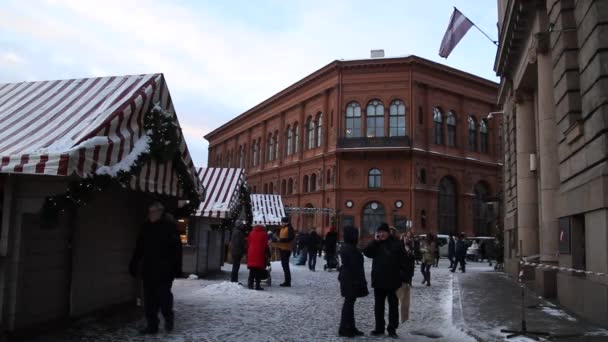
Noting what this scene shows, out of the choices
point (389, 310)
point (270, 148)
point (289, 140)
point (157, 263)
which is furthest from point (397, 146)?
point (157, 263)

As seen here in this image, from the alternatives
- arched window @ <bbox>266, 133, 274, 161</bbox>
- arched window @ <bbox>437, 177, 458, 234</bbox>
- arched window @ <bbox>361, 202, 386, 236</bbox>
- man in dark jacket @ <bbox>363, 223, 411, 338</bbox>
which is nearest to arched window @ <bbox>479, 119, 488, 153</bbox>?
arched window @ <bbox>437, 177, 458, 234</bbox>

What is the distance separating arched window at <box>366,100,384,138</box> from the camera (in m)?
49.9

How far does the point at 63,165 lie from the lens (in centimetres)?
670

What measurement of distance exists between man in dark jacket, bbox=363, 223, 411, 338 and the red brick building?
38.8 m

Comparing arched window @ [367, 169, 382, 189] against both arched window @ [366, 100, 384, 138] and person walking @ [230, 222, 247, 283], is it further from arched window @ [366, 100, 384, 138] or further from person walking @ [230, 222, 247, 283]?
person walking @ [230, 222, 247, 283]

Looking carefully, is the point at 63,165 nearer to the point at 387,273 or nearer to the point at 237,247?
the point at 387,273

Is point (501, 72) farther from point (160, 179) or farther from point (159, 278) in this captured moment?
point (159, 278)

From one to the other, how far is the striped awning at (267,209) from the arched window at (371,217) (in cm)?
1287

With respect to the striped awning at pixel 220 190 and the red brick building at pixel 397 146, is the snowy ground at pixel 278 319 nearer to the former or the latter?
the striped awning at pixel 220 190

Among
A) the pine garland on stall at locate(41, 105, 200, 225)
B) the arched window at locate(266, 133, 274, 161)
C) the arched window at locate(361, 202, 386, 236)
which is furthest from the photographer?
the arched window at locate(266, 133, 274, 161)

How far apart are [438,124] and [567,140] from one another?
133ft

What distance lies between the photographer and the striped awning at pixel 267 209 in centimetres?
3447

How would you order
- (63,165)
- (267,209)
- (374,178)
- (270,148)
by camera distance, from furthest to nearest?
(270,148), (374,178), (267,209), (63,165)

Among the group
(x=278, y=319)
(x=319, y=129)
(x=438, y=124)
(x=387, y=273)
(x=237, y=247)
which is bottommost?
(x=278, y=319)
